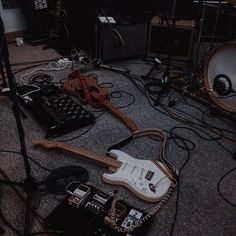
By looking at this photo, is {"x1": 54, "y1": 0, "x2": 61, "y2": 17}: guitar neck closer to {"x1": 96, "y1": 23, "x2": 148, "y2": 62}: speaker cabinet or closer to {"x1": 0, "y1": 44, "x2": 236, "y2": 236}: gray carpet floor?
{"x1": 96, "y1": 23, "x2": 148, "y2": 62}: speaker cabinet

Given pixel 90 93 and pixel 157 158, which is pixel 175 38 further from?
pixel 157 158

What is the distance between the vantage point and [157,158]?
1.52 metres

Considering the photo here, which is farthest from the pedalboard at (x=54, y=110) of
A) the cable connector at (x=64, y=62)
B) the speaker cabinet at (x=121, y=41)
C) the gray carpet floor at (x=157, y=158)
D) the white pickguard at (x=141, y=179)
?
the speaker cabinet at (x=121, y=41)

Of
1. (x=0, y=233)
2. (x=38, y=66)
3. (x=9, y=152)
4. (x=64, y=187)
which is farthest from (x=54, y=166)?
(x=38, y=66)

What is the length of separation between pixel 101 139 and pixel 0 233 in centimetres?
73

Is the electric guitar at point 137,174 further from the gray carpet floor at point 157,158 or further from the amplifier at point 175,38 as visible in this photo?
the amplifier at point 175,38

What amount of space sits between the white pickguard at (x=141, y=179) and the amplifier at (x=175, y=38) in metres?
1.45

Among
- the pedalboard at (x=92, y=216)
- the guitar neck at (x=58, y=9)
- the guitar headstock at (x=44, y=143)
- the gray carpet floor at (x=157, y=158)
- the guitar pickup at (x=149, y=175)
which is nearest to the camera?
the pedalboard at (x=92, y=216)

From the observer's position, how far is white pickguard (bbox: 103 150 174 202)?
1.26 meters

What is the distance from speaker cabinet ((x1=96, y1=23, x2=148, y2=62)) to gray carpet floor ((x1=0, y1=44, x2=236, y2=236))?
497mm

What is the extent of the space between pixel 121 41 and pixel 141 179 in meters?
1.54

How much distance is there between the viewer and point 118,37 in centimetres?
250

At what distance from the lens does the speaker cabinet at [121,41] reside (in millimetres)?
2492

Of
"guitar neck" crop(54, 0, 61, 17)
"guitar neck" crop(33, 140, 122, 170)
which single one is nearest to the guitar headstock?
"guitar neck" crop(33, 140, 122, 170)
